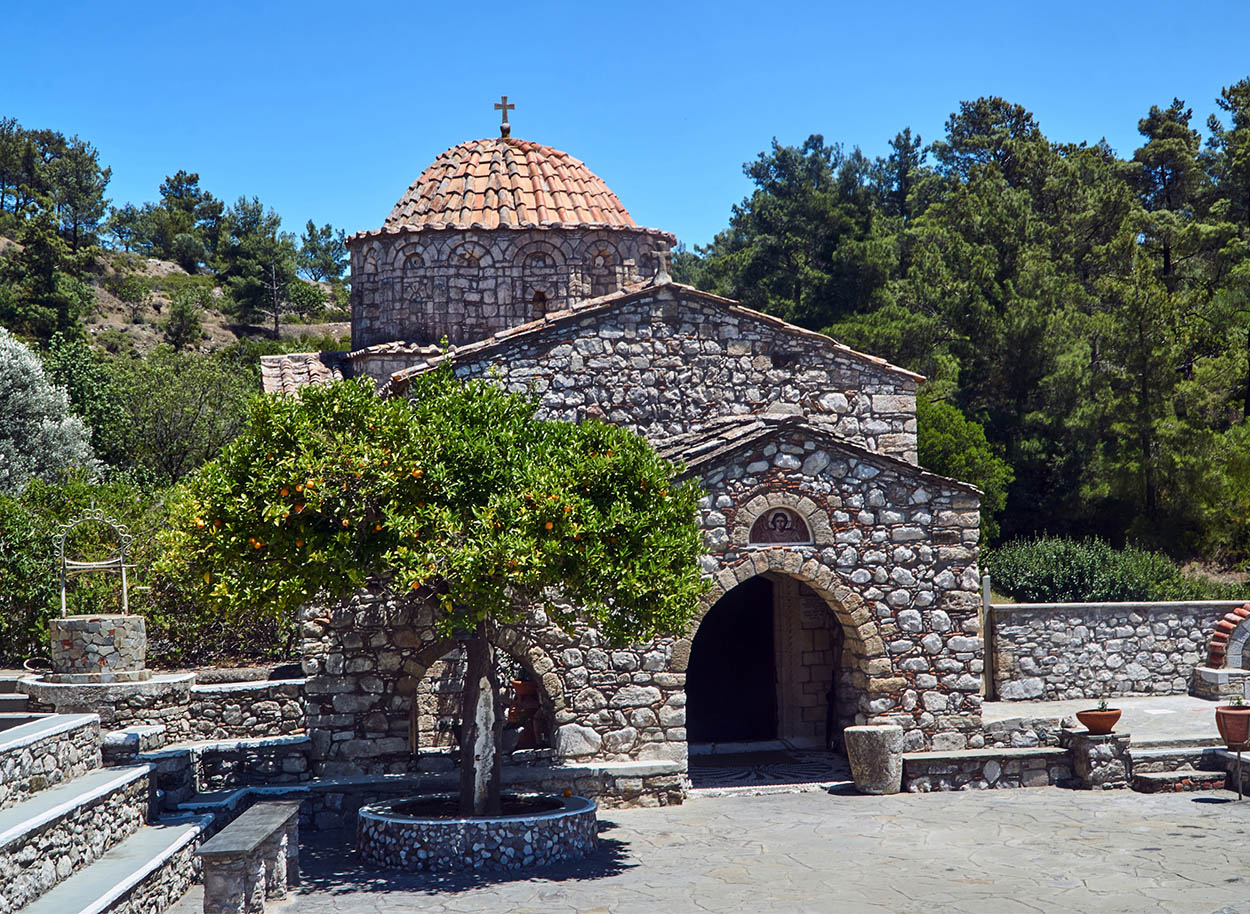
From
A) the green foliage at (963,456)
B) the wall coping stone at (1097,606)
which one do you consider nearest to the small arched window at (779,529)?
the wall coping stone at (1097,606)

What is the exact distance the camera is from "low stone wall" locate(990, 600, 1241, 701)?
17250 mm

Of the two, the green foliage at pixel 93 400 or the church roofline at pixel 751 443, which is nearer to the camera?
the church roofline at pixel 751 443

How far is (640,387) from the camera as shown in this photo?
15.6 metres

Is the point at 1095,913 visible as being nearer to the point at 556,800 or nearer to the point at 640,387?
the point at 556,800

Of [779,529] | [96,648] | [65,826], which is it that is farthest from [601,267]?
[65,826]

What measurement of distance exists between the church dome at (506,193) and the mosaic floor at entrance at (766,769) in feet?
27.0

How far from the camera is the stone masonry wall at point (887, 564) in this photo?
1342 cm

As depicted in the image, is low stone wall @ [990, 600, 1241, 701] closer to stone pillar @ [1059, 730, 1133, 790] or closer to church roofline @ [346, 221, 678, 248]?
stone pillar @ [1059, 730, 1133, 790]

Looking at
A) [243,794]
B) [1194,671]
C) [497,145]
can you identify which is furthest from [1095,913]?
[497,145]

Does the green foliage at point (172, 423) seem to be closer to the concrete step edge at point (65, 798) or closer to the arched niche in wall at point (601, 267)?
the arched niche in wall at point (601, 267)

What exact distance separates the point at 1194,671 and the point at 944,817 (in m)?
7.77

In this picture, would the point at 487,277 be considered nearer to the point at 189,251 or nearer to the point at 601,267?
the point at 601,267

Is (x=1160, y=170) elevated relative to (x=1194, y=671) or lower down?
elevated

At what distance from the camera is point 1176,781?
13.5 m
